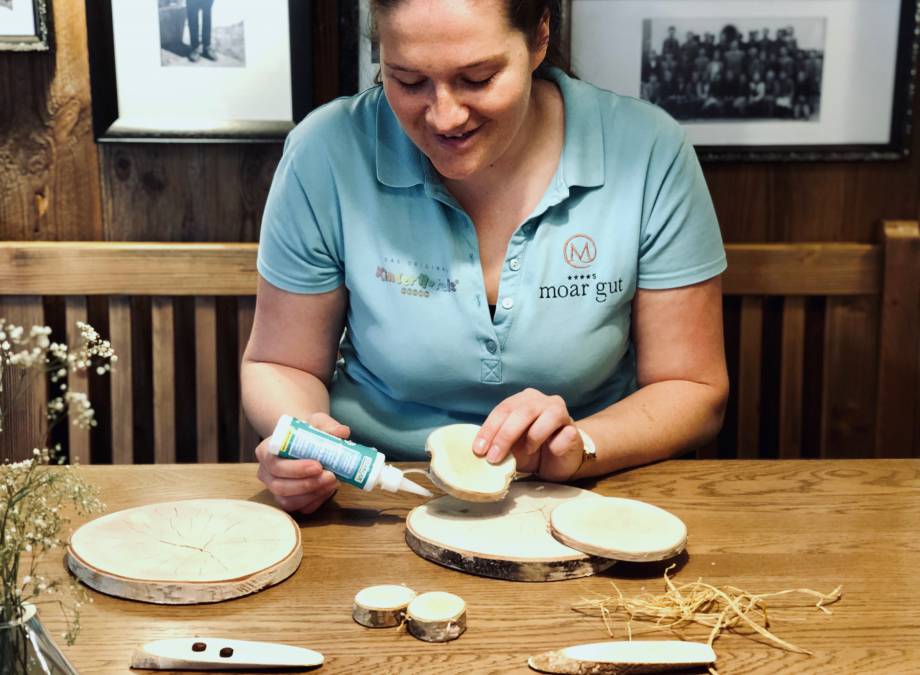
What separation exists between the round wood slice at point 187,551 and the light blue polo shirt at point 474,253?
444mm

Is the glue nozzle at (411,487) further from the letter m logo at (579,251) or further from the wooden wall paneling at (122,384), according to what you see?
the wooden wall paneling at (122,384)

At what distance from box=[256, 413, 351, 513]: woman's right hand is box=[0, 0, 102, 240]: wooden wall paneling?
49.7 inches

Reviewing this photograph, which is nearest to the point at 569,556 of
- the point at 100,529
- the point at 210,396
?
the point at 100,529

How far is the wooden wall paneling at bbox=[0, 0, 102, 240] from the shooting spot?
219 cm

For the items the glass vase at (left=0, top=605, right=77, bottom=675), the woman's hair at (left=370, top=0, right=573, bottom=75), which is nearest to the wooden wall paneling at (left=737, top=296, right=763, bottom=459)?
the woman's hair at (left=370, top=0, right=573, bottom=75)

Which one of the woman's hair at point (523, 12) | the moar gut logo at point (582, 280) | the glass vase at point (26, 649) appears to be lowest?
the glass vase at point (26, 649)

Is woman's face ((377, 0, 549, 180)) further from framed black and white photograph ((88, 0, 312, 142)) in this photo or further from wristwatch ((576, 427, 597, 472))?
framed black and white photograph ((88, 0, 312, 142))

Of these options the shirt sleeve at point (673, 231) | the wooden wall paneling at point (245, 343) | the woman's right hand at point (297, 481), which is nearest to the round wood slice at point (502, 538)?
the woman's right hand at point (297, 481)

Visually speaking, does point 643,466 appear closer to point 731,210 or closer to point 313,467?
point 313,467

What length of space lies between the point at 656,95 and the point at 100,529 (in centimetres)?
156

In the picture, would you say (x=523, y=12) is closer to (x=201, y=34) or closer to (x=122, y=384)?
(x=201, y=34)

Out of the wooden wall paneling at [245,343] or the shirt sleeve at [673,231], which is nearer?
the shirt sleeve at [673,231]

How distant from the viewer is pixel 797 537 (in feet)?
3.83

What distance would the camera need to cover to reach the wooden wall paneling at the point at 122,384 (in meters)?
2.21
